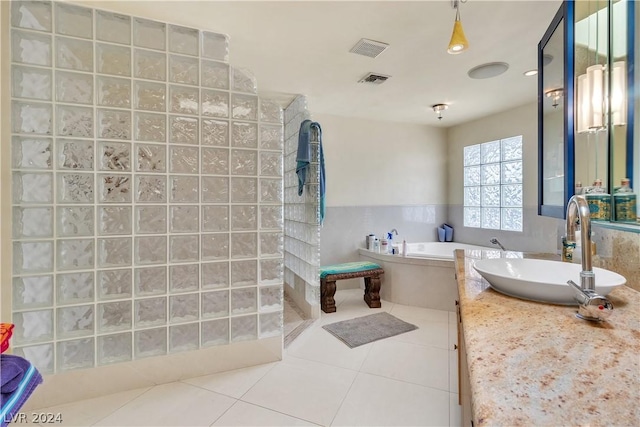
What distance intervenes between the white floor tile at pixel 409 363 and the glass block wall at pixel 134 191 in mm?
801

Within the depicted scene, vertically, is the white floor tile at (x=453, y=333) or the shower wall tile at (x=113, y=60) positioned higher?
the shower wall tile at (x=113, y=60)

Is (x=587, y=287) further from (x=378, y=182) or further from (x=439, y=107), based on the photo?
(x=378, y=182)

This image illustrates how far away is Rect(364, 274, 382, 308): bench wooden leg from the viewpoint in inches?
126

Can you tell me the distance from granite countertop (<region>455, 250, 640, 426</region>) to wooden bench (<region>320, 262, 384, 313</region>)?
2.16 meters

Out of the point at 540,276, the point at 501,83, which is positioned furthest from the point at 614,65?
the point at 501,83

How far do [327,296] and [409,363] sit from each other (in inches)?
46.5

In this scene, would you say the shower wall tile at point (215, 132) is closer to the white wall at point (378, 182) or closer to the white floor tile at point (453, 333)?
the white wall at point (378, 182)

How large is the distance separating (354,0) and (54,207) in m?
2.14

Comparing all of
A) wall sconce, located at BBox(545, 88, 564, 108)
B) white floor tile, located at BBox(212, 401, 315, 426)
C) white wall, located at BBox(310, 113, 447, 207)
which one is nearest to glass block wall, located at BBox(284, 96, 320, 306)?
white wall, located at BBox(310, 113, 447, 207)

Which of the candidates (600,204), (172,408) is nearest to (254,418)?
(172,408)

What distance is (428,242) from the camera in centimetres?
442

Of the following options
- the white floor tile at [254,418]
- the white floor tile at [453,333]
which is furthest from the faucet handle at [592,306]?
the white floor tile at [453,333]

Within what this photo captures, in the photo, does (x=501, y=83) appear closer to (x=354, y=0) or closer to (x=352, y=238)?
(x=354, y=0)

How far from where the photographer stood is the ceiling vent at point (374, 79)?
266 centimetres
